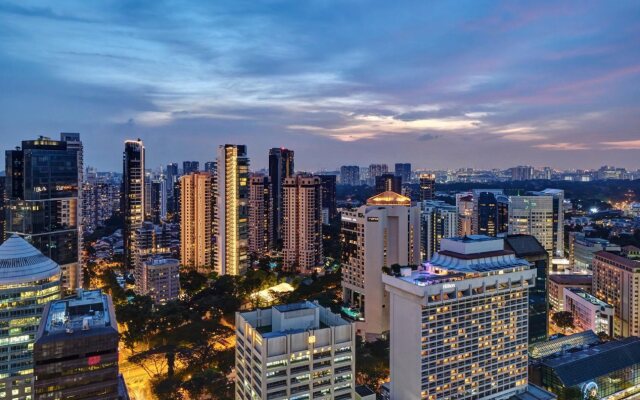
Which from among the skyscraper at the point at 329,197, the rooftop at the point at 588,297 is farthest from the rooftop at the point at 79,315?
the skyscraper at the point at 329,197

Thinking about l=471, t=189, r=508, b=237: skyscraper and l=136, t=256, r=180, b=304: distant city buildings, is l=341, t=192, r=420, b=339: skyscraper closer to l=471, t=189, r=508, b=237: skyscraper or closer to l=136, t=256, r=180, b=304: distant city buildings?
l=136, t=256, r=180, b=304: distant city buildings

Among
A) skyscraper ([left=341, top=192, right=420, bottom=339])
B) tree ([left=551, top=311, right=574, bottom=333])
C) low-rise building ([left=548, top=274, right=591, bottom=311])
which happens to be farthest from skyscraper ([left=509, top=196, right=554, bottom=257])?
skyscraper ([left=341, top=192, right=420, bottom=339])

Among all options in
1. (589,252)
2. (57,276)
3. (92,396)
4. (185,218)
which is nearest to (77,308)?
(92,396)

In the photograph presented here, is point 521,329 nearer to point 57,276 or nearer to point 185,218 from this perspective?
point 57,276

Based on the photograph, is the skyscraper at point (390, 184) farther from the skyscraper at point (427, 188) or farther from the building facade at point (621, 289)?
the building facade at point (621, 289)

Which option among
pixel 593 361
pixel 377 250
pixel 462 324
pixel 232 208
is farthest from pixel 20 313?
pixel 593 361

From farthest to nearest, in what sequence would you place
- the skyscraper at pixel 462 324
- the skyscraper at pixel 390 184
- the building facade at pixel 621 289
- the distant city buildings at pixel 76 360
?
the skyscraper at pixel 390 184
the building facade at pixel 621 289
the skyscraper at pixel 462 324
the distant city buildings at pixel 76 360

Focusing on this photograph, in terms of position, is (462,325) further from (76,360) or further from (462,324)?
(76,360)
